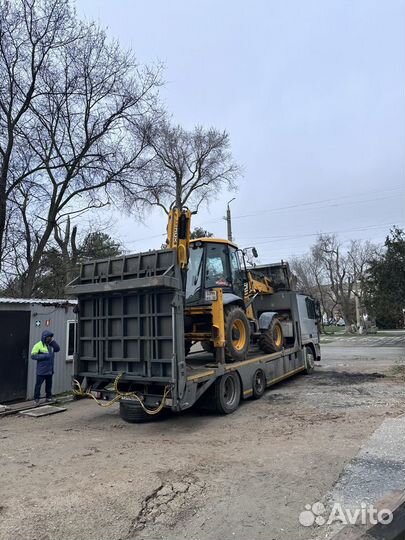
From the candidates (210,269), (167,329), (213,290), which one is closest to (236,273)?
(210,269)

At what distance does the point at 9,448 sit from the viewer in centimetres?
702

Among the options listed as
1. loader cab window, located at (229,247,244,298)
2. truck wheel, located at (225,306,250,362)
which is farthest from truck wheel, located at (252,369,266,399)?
loader cab window, located at (229,247,244,298)

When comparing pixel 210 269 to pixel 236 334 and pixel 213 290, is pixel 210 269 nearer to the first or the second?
pixel 213 290

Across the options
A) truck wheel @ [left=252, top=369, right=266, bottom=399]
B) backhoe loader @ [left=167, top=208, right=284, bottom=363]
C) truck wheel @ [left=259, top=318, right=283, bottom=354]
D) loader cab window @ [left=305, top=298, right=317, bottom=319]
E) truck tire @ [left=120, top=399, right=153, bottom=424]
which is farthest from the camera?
loader cab window @ [left=305, top=298, right=317, bottom=319]

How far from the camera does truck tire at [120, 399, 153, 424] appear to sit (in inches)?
328

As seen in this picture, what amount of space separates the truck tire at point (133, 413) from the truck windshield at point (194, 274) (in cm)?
233

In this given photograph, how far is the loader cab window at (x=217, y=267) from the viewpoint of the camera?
955 centimetres

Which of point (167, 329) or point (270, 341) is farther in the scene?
point (270, 341)

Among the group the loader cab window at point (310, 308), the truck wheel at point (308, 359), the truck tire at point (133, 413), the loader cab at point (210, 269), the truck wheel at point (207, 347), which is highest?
the loader cab at point (210, 269)

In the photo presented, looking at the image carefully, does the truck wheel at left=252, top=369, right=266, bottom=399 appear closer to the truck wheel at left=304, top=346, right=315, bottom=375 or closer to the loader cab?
the loader cab

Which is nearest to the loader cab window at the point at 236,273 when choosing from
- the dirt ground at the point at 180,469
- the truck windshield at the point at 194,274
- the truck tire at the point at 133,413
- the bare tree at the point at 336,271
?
the truck windshield at the point at 194,274

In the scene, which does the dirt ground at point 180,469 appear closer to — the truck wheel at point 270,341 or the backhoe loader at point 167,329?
the backhoe loader at point 167,329

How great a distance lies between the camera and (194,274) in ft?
30.8

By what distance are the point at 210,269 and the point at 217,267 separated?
28 centimetres
